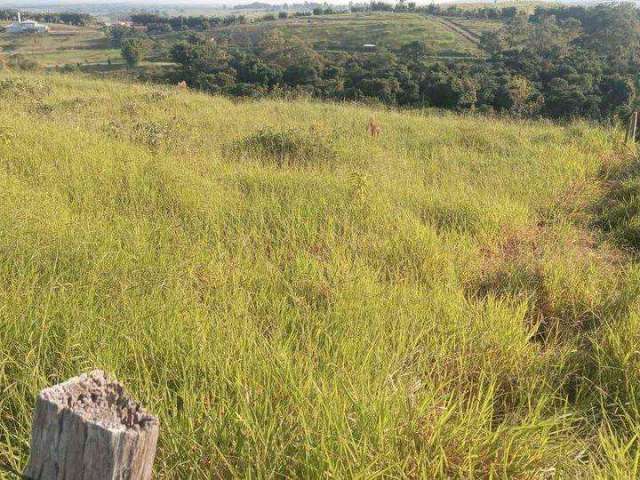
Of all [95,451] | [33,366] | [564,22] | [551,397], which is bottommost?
[551,397]

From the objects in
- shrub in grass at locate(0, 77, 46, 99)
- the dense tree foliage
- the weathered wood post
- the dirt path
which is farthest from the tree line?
the weathered wood post

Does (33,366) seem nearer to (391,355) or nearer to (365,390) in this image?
(365,390)

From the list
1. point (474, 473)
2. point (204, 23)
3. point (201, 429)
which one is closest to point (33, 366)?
point (201, 429)

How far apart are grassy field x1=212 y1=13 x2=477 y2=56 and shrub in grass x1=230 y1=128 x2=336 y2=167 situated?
110 ft

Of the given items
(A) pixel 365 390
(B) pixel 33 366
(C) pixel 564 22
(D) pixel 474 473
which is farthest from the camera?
(C) pixel 564 22

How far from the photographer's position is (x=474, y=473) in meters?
1.70

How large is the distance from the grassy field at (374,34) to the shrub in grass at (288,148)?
3341cm

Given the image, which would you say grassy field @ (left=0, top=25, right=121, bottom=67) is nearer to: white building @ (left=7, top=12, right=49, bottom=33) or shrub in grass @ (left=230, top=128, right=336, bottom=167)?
white building @ (left=7, top=12, right=49, bottom=33)

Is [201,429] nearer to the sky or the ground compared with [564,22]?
nearer to the ground

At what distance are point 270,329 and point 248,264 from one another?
0.73 metres

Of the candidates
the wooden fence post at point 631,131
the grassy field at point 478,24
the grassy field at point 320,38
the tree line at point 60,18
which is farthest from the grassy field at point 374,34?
the tree line at point 60,18

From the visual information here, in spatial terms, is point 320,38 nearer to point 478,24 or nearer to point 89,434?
point 478,24

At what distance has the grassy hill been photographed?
177 centimetres

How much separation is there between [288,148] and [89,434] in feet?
18.0
